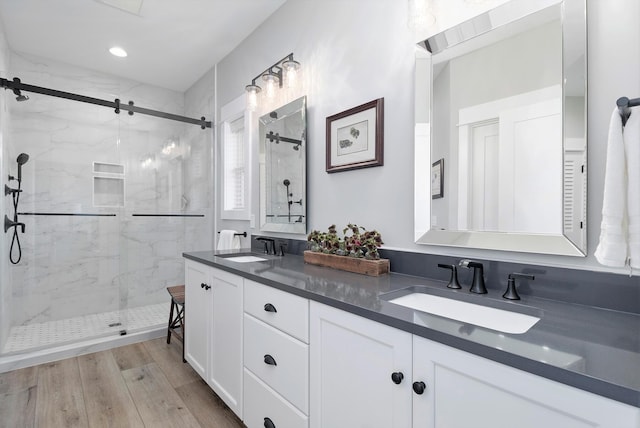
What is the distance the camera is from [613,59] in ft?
3.26

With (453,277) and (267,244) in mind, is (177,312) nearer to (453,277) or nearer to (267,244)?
(267,244)

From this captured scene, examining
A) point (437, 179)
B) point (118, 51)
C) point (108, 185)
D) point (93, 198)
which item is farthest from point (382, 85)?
point (93, 198)

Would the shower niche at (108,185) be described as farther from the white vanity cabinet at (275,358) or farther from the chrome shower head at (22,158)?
the white vanity cabinet at (275,358)

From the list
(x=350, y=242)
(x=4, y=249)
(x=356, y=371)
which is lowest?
(x=356, y=371)

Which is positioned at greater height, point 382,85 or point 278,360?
point 382,85

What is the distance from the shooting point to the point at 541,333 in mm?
787

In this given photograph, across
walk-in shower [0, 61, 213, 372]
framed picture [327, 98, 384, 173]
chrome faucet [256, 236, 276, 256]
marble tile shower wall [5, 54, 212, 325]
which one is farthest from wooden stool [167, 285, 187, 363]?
framed picture [327, 98, 384, 173]

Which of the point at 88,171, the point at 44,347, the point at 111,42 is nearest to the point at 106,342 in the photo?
the point at 44,347

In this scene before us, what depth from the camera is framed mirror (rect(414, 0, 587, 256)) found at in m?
1.07

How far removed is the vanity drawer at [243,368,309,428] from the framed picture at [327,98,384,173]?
118 centimetres

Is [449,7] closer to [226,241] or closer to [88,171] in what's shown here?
[226,241]

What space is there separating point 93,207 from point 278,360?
2.89m

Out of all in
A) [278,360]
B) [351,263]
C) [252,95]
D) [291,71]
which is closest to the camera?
[278,360]

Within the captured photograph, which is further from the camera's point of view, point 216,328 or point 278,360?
point 216,328
